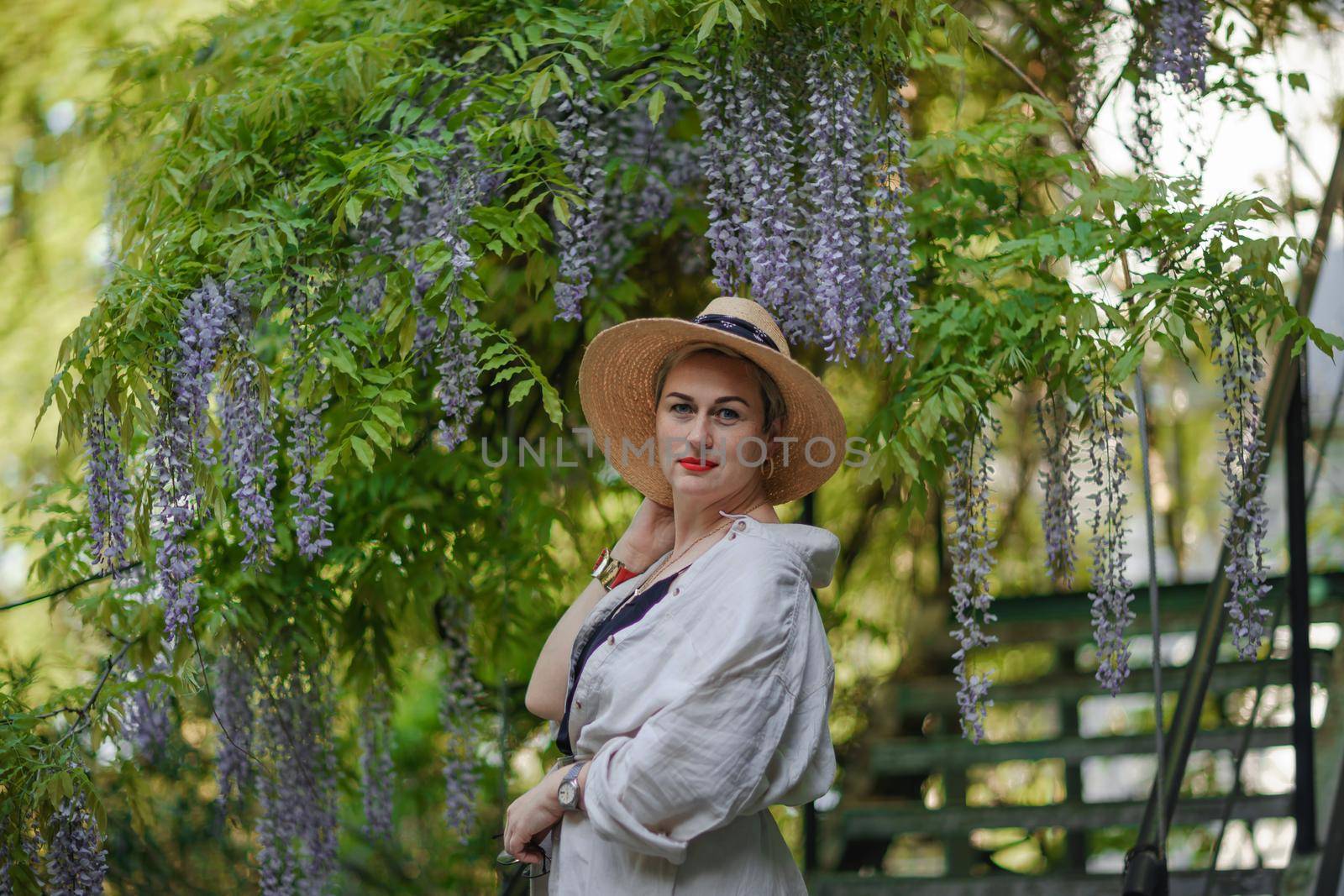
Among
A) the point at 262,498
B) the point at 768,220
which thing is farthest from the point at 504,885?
the point at 768,220

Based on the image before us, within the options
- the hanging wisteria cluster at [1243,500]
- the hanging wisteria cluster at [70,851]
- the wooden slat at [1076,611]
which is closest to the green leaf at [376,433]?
the hanging wisteria cluster at [70,851]

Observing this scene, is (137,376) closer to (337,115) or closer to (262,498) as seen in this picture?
(262,498)

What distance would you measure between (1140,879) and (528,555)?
4.86 feet

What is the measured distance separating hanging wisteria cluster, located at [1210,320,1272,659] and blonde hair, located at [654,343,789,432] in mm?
921

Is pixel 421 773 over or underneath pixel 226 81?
underneath

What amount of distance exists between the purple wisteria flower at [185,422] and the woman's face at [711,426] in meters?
0.97

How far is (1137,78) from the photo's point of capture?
285cm

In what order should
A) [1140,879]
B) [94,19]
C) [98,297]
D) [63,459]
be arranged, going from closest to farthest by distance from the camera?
[1140,879], [98,297], [63,459], [94,19]

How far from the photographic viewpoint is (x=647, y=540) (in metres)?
1.97

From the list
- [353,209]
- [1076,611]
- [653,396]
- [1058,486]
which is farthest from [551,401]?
[1076,611]

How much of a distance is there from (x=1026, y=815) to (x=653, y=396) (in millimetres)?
1905

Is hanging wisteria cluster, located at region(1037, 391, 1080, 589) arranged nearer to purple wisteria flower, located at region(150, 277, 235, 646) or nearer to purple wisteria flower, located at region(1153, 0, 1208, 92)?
purple wisteria flower, located at region(1153, 0, 1208, 92)

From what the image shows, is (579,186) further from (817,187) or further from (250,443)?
(250,443)

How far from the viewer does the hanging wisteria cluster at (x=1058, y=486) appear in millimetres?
2625
